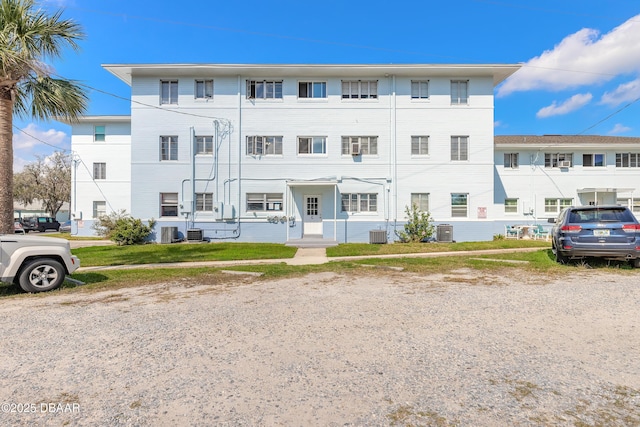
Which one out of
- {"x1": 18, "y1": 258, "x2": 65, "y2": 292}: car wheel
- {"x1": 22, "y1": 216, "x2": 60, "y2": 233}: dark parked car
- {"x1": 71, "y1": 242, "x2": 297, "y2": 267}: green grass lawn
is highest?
{"x1": 22, "y1": 216, "x2": 60, "y2": 233}: dark parked car

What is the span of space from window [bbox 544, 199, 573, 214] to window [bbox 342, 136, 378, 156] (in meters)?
12.6

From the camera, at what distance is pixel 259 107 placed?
19156mm

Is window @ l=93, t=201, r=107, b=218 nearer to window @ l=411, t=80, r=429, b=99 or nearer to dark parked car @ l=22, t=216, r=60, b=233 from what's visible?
dark parked car @ l=22, t=216, r=60, b=233

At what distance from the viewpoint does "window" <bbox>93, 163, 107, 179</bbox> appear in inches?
973

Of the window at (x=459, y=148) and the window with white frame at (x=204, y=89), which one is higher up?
the window with white frame at (x=204, y=89)

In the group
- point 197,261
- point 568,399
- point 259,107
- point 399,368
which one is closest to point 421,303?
point 399,368

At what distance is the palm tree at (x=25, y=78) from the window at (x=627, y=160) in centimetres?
3027

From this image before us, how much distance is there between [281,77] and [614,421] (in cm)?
1974

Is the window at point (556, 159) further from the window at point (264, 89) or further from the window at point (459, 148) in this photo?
the window at point (264, 89)

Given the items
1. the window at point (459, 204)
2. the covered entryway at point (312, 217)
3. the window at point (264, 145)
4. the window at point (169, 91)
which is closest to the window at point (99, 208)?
the window at point (169, 91)

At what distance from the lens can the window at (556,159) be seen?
22.6 metres

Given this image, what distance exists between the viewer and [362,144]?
1923 centimetres

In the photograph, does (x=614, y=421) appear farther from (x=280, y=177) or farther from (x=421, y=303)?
(x=280, y=177)

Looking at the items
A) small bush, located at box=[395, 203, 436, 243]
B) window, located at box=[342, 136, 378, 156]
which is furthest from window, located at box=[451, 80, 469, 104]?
small bush, located at box=[395, 203, 436, 243]
